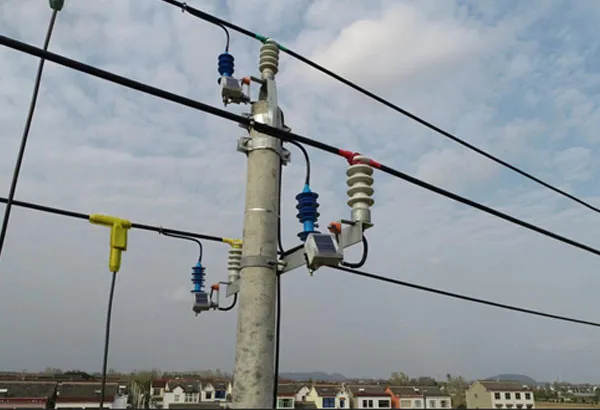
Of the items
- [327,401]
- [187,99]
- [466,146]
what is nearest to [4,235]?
[187,99]

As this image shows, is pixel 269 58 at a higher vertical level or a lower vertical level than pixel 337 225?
higher

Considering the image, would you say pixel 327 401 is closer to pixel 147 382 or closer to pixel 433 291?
pixel 147 382

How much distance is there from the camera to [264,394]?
287 cm

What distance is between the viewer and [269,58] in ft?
12.9

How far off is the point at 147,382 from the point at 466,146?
23.6 feet

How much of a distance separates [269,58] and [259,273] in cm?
192

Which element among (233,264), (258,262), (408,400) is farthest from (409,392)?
(258,262)

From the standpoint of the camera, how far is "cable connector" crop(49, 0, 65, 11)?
3.92m

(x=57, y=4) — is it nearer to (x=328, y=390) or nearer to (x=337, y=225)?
(x=337, y=225)

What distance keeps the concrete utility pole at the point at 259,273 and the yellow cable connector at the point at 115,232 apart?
1116mm

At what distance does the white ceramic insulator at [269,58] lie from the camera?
12.7 ft

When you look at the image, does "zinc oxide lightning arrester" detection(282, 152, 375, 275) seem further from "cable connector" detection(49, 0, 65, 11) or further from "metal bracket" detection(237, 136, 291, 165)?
"cable connector" detection(49, 0, 65, 11)

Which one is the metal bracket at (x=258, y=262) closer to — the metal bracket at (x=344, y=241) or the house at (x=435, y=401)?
the metal bracket at (x=344, y=241)

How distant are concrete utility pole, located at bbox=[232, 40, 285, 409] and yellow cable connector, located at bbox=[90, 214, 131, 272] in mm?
1116
